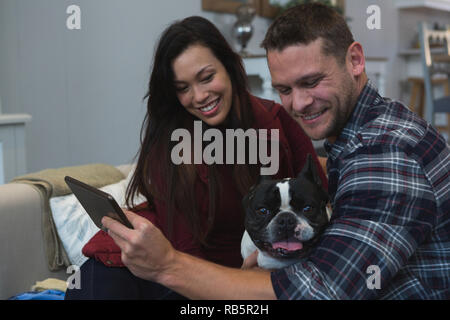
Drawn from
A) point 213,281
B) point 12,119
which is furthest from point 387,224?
point 12,119

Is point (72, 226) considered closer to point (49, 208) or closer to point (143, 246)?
point (49, 208)

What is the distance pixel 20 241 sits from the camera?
1.49 meters

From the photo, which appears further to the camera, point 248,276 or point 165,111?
point 165,111

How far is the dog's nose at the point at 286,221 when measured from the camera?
91cm

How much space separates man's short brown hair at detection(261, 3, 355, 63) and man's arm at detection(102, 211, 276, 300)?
45 centimetres

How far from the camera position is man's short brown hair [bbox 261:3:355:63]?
986 mm

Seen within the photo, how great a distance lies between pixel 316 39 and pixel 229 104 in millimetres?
524

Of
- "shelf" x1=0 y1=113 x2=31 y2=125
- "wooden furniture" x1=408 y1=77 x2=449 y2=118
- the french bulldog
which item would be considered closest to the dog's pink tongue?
the french bulldog

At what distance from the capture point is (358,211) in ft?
2.68

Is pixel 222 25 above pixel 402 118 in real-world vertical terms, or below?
above

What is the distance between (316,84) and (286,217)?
10.9 inches

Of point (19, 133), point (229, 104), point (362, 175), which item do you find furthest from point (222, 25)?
point (362, 175)
